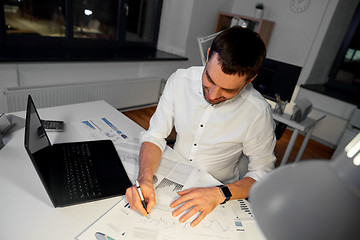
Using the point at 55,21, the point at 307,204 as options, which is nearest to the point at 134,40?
the point at 55,21

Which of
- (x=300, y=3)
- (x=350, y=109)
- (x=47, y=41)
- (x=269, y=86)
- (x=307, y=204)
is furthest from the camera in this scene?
(x=300, y=3)

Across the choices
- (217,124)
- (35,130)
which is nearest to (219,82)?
(217,124)

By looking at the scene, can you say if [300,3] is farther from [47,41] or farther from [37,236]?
[37,236]

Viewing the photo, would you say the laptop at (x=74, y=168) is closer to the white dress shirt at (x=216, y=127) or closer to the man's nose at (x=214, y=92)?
the white dress shirt at (x=216, y=127)

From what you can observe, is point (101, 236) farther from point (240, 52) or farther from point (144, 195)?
point (240, 52)

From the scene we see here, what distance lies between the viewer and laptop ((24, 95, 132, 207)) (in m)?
0.77

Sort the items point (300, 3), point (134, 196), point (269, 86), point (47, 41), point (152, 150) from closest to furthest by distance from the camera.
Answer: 1. point (134, 196)
2. point (152, 150)
3. point (269, 86)
4. point (47, 41)
5. point (300, 3)

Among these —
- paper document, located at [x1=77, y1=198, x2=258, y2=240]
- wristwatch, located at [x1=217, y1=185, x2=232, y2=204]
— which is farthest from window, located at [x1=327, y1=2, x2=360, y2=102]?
paper document, located at [x1=77, y1=198, x2=258, y2=240]

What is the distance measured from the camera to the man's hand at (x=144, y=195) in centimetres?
77

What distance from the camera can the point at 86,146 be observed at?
1.07 meters

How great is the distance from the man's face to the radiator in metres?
2.03

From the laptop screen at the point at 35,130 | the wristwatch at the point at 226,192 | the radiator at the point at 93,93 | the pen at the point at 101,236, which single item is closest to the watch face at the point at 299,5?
the radiator at the point at 93,93

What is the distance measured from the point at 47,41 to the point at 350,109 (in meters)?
3.76

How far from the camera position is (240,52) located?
0.86 meters
